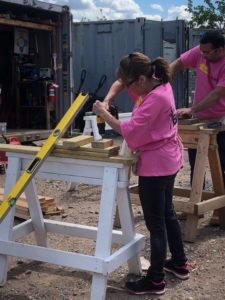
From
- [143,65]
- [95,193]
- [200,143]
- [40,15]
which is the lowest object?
[95,193]

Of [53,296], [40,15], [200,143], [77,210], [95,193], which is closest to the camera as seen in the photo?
[53,296]

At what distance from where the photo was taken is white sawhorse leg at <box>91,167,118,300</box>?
361 cm

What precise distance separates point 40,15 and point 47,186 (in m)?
3.71

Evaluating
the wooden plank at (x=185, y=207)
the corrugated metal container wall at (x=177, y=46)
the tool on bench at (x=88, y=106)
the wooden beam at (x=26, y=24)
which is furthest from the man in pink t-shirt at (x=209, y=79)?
the corrugated metal container wall at (x=177, y=46)

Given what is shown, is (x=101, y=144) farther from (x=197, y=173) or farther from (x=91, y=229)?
(x=197, y=173)

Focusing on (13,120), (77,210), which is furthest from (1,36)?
(77,210)

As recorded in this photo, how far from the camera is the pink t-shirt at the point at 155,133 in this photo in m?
3.59

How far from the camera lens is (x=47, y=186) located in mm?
7332

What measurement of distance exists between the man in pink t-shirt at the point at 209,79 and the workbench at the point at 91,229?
1.53 meters

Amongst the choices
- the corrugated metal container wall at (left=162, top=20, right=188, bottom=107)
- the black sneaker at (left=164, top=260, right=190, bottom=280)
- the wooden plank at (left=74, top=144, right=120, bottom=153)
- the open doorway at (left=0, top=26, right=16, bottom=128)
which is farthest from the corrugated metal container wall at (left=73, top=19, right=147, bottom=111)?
the wooden plank at (left=74, top=144, right=120, bottom=153)

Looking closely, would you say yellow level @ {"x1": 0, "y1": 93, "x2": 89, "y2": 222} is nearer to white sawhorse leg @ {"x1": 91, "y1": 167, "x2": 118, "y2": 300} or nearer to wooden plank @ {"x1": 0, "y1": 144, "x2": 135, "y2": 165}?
wooden plank @ {"x1": 0, "y1": 144, "x2": 135, "y2": 165}

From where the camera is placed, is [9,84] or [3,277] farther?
[9,84]

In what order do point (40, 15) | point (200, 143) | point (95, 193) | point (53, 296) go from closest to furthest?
point (53, 296) < point (200, 143) < point (95, 193) < point (40, 15)

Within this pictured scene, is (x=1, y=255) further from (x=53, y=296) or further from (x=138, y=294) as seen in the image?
(x=138, y=294)
